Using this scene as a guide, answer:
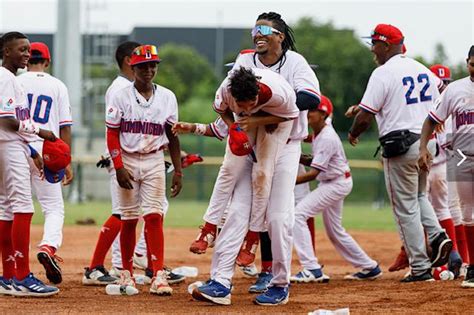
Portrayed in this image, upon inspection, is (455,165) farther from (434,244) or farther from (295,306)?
(295,306)

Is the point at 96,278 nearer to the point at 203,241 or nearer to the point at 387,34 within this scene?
the point at 203,241

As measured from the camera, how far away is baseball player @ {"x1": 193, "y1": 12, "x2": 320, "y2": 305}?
25.6 ft

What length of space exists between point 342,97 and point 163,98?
38457 mm

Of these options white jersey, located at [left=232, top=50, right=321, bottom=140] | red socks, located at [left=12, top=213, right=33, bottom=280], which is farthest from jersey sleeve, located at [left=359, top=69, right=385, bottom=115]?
red socks, located at [left=12, top=213, right=33, bottom=280]

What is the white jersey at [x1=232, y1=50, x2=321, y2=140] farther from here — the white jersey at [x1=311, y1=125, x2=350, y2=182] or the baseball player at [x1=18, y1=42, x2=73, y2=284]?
the white jersey at [x1=311, y1=125, x2=350, y2=182]

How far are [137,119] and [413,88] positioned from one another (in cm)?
268

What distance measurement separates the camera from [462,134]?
876 cm

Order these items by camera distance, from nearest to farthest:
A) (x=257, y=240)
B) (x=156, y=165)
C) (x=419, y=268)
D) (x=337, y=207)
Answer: (x=257, y=240)
(x=156, y=165)
(x=419, y=268)
(x=337, y=207)

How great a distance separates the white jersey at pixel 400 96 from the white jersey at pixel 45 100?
2861 mm

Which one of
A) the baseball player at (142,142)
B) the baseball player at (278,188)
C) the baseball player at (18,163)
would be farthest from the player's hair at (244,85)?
the baseball player at (18,163)

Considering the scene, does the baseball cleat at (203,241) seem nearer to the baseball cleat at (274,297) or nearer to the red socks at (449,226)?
the baseball cleat at (274,297)

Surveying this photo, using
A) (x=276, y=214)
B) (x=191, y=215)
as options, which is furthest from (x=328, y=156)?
(x=191, y=215)

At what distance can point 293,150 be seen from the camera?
314 inches

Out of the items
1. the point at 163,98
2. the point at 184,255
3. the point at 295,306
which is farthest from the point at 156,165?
the point at 184,255
